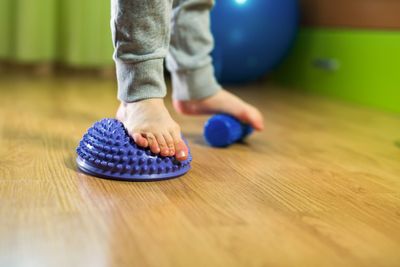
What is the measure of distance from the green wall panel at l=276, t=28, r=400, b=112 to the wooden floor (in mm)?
608

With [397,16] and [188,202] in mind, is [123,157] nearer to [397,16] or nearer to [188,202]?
[188,202]

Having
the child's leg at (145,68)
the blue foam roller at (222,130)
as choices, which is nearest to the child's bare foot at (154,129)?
the child's leg at (145,68)

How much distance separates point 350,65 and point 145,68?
132cm

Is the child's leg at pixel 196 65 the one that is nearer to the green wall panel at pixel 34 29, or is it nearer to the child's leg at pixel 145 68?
the child's leg at pixel 145 68

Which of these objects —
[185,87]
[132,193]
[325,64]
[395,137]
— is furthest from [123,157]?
[325,64]

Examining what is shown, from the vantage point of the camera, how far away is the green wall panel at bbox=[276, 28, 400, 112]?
1.79m

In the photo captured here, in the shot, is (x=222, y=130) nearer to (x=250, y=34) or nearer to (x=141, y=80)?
(x=141, y=80)

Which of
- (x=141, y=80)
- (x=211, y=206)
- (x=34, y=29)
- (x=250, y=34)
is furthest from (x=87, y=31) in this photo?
(x=211, y=206)

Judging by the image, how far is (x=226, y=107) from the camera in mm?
1107

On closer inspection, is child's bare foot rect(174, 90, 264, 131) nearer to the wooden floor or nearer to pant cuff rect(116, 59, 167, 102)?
the wooden floor

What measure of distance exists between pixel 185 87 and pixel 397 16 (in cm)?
99

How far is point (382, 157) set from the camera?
3.54 ft

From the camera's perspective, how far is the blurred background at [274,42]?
1.84 meters

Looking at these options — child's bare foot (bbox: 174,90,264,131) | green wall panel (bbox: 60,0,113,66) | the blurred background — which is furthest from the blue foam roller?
green wall panel (bbox: 60,0,113,66)
